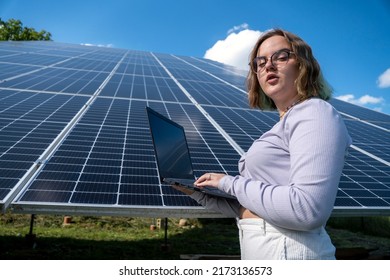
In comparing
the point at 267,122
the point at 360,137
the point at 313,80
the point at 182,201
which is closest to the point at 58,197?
the point at 182,201

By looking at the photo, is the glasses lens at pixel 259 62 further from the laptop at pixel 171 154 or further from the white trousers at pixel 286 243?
the white trousers at pixel 286 243

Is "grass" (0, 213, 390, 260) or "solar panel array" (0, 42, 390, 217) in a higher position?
"solar panel array" (0, 42, 390, 217)

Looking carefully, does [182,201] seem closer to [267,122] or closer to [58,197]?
[58,197]

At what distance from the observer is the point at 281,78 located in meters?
2.13

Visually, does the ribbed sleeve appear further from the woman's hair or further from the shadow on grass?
the shadow on grass

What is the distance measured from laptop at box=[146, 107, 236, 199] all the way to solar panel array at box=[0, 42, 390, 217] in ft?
2.03

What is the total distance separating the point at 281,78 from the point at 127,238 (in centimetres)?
803

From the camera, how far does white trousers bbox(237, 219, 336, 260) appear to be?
1896 mm

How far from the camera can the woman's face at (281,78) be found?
6.94 ft

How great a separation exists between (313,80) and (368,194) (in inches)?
118

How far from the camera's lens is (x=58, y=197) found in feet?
10.3

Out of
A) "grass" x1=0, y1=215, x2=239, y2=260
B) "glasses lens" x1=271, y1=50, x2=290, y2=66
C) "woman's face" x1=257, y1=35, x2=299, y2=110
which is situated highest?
"glasses lens" x1=271, y1=50, x2=290, y2=66

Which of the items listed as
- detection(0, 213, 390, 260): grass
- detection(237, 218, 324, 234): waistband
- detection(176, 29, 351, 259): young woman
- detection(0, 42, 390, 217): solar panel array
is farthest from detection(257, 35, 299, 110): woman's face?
detection(0, 213, 390, 260): grass
